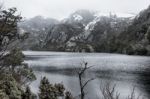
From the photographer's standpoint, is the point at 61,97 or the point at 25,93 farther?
the point at 61,97

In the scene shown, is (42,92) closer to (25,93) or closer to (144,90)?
(25,93)

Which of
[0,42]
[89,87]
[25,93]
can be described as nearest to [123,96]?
[89,87]

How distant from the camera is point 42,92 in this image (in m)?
45.6

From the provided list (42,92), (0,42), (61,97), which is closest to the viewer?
(0,42)

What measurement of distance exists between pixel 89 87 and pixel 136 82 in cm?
1678

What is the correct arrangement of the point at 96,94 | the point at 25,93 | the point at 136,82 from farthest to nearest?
1. the point at 136,82
2. the point at 96,94
3. the point at 25,93

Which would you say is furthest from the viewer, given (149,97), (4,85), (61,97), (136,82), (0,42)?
(136,82)

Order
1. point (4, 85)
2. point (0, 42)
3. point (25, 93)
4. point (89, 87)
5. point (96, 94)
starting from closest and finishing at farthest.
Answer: point (0, 42), point (4, 85), point (25, 93), point (96, 94), point (89, 87)

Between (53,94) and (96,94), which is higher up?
(53,94)

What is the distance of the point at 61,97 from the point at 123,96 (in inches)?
734

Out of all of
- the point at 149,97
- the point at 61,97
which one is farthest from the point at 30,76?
the point at 149,97

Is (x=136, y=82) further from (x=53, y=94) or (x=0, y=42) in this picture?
(x=0, y=42)

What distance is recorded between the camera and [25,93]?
41.8 meters

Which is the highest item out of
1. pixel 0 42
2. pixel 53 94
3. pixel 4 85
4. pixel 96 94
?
pixel 0 42
